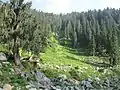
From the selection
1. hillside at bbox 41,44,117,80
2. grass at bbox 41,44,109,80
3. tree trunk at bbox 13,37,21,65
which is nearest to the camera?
tree trunk at bbox 13,37,21,65

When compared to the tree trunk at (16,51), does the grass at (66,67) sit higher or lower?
lower

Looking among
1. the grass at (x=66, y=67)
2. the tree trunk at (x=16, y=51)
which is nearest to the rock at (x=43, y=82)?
the grass at (x=66, y=67)

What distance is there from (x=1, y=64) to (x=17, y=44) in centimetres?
794

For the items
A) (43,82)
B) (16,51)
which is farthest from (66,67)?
(43,82)

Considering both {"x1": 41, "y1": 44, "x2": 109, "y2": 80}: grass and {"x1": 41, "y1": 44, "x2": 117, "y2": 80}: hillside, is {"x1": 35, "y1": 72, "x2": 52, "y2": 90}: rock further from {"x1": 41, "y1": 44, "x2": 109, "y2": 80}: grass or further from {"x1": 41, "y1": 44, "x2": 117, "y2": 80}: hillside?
{"x1": 41, "y1": 44, "x2": 117, "y2": 80}: hillside

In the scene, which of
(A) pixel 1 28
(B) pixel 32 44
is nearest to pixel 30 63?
(B) pixel 32 44

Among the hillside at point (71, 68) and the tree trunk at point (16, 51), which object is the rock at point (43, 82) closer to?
the hillside at point (71, 68)

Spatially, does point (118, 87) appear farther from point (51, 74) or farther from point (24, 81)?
point (24, 81)

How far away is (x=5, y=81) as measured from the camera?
32.3 metres

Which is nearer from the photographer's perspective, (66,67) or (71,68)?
(71,68)

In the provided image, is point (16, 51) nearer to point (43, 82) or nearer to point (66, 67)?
point (43, 82)

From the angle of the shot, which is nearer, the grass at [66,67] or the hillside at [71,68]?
the grass at [66,67]

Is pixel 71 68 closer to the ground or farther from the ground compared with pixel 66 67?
farther from the ground

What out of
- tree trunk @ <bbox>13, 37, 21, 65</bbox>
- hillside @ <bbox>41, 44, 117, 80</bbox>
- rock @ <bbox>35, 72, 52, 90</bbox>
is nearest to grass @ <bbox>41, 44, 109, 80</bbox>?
hillside @ <bbox>41, 44, 117, 80</bbox>
